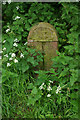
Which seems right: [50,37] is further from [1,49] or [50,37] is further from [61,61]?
[1,49]

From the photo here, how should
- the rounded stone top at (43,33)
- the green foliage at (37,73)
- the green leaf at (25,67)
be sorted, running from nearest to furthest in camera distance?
the green foliage at (37,73), the green leaf at (25,67), the rounded stone top at (43,33)

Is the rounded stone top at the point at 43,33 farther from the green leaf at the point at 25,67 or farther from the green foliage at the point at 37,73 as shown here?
the green leaf at the point at 25,67

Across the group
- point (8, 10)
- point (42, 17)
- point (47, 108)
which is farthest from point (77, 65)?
A: point (8, 10)

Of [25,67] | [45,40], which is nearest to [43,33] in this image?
[45,40]

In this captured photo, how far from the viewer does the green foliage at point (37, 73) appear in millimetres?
2578

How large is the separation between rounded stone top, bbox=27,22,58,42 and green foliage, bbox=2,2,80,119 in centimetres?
25

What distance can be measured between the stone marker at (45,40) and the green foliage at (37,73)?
14cm

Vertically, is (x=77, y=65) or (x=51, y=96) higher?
(x=77, y=65)

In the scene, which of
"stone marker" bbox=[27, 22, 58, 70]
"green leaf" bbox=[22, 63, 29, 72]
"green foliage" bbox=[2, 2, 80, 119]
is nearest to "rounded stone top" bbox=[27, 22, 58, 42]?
"stone marker" bbox=[27, 22, 58, 70]

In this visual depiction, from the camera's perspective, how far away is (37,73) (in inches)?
128

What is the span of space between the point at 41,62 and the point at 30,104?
867mm

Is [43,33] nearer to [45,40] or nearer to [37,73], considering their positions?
[45,40]

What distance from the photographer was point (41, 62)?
3.25 m

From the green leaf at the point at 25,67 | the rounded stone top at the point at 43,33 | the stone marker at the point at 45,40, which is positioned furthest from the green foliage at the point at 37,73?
the rounded stone top at the point at 43,33
